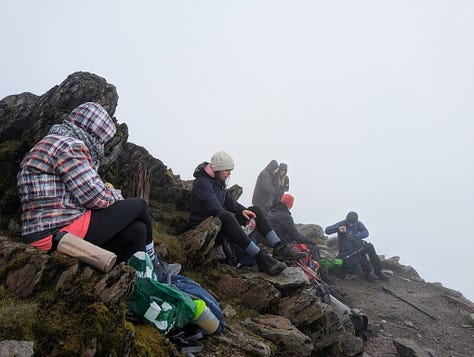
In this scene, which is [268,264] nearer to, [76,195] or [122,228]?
[122,228]

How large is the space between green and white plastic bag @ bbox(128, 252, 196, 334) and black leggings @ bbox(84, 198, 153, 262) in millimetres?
974

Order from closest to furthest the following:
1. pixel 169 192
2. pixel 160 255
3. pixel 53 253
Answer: pixel 53 253, pixel 160 255, pixel 169 192

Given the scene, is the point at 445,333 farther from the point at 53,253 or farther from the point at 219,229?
the point at 53,253

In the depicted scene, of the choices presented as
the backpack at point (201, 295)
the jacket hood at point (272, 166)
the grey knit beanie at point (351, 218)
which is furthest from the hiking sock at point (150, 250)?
the jacket hood at point (272, 166)

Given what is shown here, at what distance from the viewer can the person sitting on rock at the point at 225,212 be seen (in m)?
8.79

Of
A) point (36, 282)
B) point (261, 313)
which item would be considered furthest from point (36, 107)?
point (261, 313)

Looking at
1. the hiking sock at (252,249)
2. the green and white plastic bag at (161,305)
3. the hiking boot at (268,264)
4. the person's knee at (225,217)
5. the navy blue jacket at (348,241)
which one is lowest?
the green and white plastic bag at (161,305)

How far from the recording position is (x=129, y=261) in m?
5.70

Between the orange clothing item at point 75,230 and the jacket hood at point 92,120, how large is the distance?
4.64 feet

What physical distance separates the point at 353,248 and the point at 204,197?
11083mm

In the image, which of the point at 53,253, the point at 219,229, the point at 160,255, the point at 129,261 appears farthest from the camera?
the point at 219,229

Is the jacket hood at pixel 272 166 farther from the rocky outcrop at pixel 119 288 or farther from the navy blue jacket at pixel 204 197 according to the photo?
the navy blue jacket at pixel 204 197

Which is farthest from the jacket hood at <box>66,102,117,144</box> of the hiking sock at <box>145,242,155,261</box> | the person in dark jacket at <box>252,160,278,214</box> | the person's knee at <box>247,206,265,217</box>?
the person in dark jacket at <box>252,160,278,214</box>

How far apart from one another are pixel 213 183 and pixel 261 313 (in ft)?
12.3
